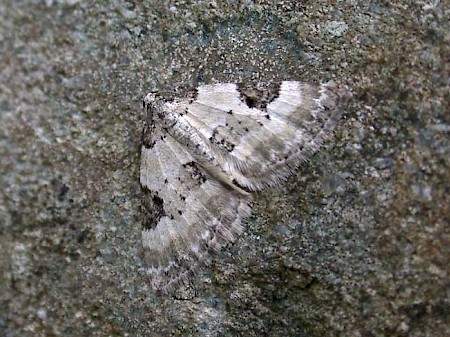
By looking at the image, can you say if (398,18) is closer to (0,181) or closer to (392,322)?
(392,322)

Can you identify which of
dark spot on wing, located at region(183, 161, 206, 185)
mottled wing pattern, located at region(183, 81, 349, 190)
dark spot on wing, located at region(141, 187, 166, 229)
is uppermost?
mottled wing pattern, located at region(183, 81, 349, 190)

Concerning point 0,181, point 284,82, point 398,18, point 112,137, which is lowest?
point 0,181


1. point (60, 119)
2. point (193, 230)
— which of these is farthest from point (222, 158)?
point (60, 119)

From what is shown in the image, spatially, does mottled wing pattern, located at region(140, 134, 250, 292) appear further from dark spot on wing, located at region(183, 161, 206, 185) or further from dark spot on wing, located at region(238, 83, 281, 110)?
dark spot on wing, located at region(238, 83, 281, 110)

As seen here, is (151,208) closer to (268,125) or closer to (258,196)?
(258,196)

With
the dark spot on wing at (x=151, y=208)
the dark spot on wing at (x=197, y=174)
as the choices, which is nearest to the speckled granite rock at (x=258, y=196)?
the dark spot on wing at (x=151, y=208)

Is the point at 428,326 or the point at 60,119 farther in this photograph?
the point at 60,119

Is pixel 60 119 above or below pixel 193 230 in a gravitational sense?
above

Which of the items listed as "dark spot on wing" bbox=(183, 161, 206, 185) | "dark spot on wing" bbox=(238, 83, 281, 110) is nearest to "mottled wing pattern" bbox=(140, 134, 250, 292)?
"dark spot on wing" bbox=(183, 161, 206, 185)
